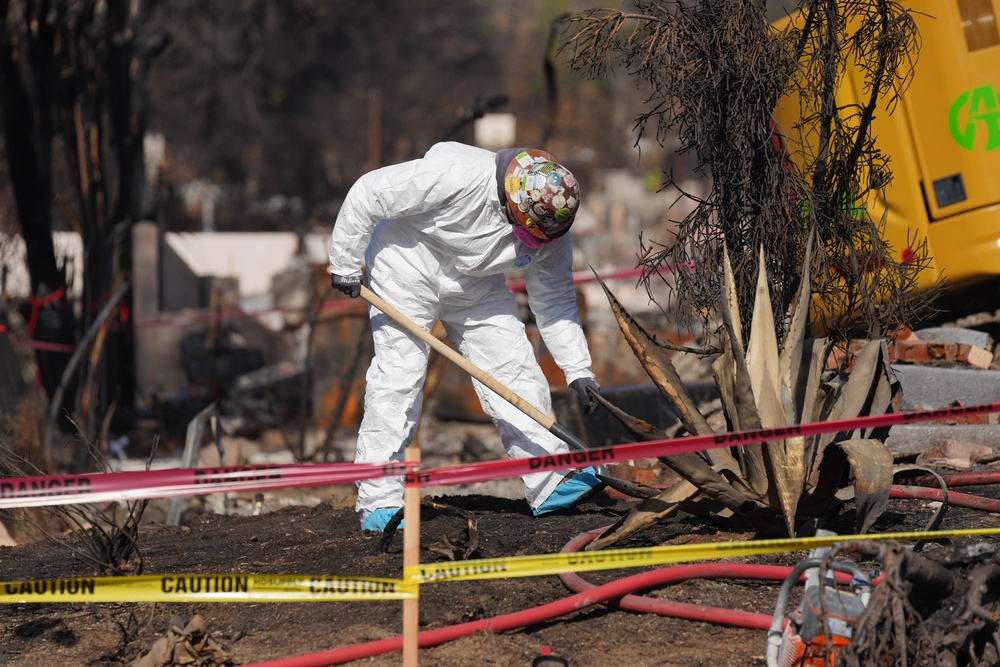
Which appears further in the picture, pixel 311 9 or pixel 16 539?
pixel 311 9

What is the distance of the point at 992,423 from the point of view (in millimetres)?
5613

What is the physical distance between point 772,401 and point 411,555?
5.31ft

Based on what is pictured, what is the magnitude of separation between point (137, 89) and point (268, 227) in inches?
762

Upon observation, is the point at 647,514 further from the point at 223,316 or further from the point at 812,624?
the point at 223,316

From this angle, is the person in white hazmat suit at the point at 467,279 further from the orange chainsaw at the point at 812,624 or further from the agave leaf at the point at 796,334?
the orange chainsaw at the point at 812,624

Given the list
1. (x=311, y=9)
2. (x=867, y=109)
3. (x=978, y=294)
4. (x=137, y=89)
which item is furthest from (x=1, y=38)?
(x=311, y=9)

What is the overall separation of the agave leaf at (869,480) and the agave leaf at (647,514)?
58cm

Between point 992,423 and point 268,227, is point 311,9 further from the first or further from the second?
point 992,423

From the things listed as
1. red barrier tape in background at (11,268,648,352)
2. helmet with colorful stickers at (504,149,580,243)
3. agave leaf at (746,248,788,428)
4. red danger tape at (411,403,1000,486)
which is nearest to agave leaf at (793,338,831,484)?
agave leaf at (746,248,788,428)

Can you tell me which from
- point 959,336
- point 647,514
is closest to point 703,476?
point 647,514

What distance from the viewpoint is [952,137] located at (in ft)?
20.0

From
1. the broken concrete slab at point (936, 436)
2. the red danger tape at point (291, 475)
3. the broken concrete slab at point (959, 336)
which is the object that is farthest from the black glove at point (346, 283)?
the broken concrete slab at point (959, 336)

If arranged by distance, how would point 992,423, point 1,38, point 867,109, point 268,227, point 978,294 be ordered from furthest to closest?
point 268,227, point 1,38, point 978,294, point 992,423, point 867,109

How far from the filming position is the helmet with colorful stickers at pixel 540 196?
14.2 ft
